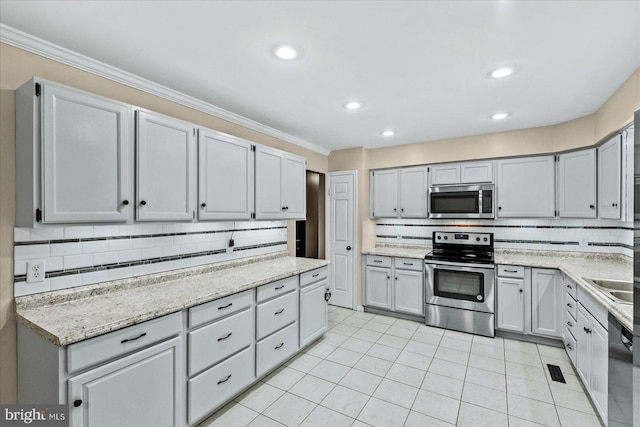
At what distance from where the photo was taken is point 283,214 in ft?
10.8

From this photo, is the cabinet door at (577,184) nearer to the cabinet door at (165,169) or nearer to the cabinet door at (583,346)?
the cabinet door at (583,346)

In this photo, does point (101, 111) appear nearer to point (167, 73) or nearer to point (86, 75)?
point (86, 75)

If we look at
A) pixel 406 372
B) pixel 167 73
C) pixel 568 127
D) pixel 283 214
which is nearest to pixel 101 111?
pixel 167 73

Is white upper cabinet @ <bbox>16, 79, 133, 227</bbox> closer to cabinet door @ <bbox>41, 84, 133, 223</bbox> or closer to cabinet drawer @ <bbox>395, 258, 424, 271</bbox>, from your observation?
cabinet door @ <bbox>41, 84, 133, 223</bbox>

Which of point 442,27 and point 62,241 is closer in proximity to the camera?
point 442,27

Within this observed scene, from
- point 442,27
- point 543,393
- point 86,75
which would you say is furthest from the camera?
point 543,393

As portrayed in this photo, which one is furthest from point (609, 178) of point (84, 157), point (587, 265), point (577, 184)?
point (84, 157)

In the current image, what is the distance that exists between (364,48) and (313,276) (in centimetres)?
225

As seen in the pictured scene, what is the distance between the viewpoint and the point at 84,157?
1.74m

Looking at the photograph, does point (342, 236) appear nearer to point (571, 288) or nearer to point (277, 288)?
point (277, 288)

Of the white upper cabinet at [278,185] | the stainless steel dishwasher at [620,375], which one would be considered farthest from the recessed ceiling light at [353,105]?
the stainless steel dishwasher at [620,375]

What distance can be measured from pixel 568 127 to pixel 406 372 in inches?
126

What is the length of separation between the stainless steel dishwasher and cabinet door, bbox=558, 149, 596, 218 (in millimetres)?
1930

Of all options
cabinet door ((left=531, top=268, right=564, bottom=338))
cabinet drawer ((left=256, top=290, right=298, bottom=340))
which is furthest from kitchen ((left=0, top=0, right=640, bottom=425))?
cabinet drawer ((left=256, top=290, right=298, bottom=340))
